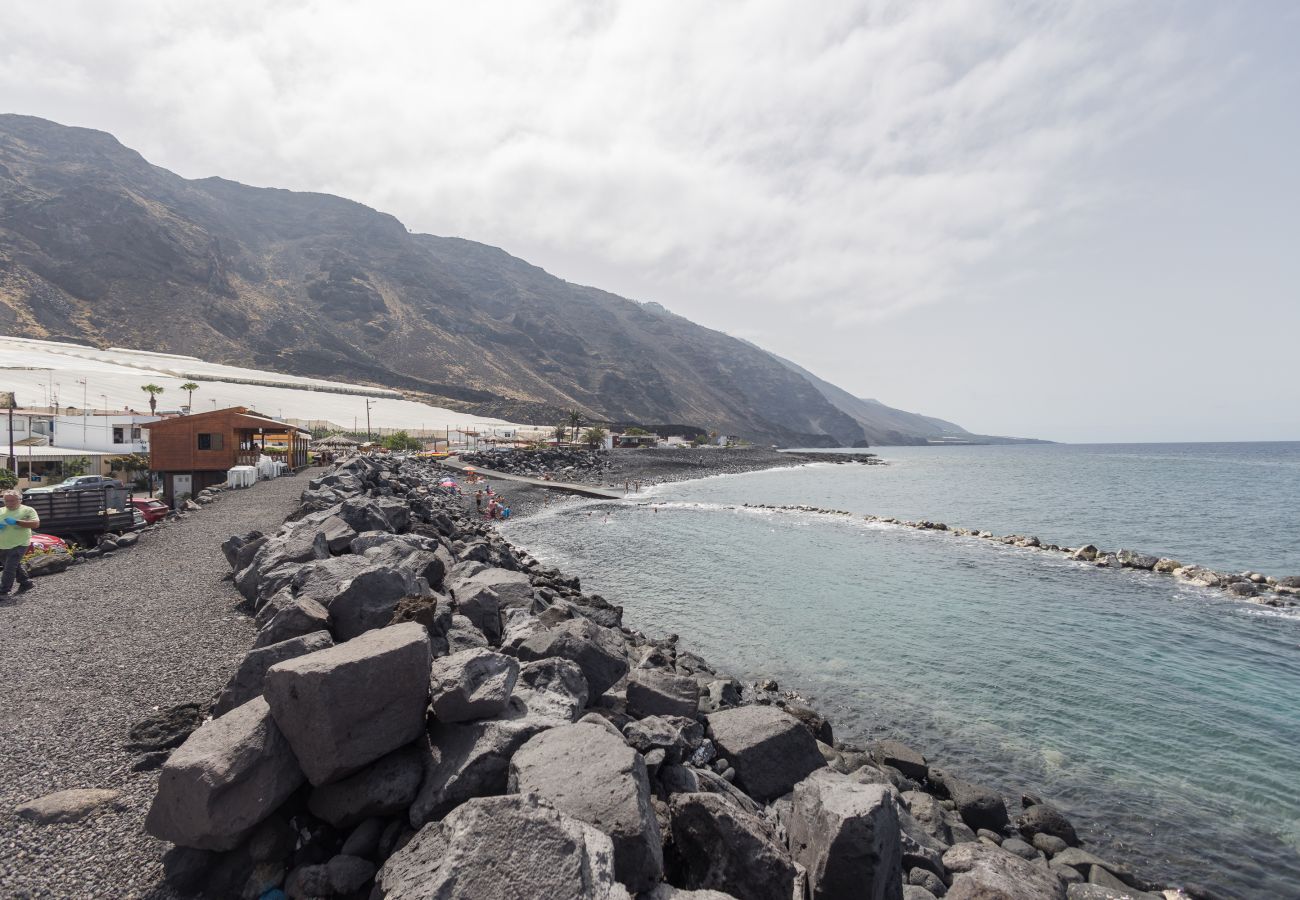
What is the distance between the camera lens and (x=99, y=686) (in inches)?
298

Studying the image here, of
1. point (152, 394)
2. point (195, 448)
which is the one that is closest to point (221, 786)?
point (195, 448)

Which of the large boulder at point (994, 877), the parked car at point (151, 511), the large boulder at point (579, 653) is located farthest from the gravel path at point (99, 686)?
the parked car at point (151, 511)

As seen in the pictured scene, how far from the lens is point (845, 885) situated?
5.09 m

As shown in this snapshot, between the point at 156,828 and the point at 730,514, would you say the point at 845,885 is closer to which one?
the point at 156,828

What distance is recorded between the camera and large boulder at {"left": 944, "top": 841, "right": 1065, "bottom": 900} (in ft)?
18.0

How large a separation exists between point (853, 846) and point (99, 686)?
9.02 meters

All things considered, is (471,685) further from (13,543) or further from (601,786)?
(13,543)

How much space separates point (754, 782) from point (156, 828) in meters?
6.12

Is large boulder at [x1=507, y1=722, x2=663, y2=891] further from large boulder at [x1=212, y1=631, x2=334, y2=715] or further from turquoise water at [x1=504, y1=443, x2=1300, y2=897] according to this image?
turquoise water at [x1=504, y1=443, x2=1300, y2=897]

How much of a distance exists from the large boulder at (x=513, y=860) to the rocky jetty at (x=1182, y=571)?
30141 mm

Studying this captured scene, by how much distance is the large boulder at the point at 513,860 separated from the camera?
136 inches

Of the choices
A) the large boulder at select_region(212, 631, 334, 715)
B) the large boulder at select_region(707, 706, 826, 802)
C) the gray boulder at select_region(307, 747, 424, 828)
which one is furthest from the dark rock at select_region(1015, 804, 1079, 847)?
the large boulder at select_region(212, 631, 334, 715)

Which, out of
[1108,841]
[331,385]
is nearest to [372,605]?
[1108,841]

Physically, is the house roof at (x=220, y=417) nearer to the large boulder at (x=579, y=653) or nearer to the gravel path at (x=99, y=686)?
the gravel path at (x=99, y=686)
